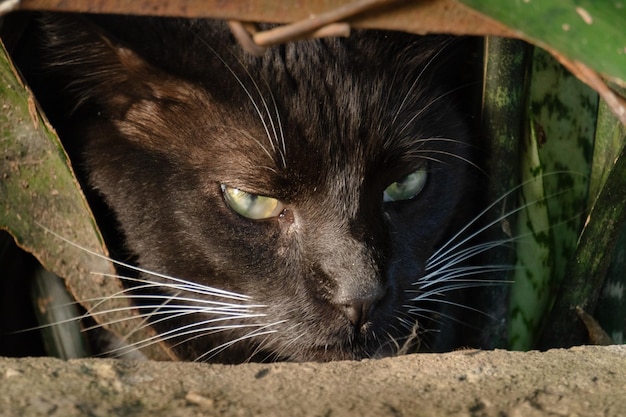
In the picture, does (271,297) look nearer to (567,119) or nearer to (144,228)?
(144,228)

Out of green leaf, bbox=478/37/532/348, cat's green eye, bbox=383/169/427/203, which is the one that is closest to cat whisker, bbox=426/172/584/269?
green leaf, bbox=478/37/532/348

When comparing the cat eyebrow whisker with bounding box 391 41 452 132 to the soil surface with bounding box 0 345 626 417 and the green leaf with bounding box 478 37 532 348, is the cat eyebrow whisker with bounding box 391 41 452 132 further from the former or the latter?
the soil surface with bounding box 0 345 626 417

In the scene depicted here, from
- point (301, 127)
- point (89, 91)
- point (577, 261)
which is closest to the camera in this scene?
point (301, 127)

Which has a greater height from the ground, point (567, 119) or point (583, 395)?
point (567, 119)

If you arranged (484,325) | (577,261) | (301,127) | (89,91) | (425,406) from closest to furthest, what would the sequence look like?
1. (425,406)
2. (301,127)
3. (89,91)
4. (577,261)
5. (484,325)

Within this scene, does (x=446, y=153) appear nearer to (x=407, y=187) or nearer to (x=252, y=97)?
(x=407, y=187)

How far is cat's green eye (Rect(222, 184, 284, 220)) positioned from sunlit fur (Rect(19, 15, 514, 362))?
0.02 meters

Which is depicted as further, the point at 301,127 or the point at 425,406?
the point at 301,127

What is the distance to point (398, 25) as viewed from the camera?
125 cm

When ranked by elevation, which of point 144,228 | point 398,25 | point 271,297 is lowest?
point 271,297

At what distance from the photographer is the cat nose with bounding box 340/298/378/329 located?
5.64 feet

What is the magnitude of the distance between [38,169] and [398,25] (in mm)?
816

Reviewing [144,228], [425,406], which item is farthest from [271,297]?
[425,406]

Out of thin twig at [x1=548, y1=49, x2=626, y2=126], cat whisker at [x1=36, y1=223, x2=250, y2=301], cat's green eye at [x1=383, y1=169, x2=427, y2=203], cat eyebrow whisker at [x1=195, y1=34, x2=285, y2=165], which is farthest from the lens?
cat's green eye at [x1=383, y1=169, x2=427, y2=203]
